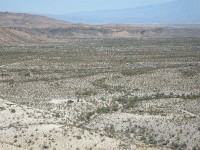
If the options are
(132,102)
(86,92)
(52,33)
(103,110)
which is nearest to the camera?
(103,110)

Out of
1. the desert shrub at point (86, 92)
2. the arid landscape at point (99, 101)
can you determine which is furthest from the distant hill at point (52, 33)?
the desert shrub at point (86, 92)

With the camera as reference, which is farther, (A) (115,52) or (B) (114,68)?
(A) (115,52)

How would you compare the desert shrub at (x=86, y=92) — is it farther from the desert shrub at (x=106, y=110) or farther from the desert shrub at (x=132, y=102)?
the desert shrub at (x=106, y=110)

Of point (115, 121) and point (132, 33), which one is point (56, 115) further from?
point (132, 33)

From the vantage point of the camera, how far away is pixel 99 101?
130ft

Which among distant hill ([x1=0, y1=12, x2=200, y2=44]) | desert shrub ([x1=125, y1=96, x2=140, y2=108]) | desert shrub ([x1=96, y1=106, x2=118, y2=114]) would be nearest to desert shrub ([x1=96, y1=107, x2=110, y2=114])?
desert shrub ([x1=96, y1=106, x2=118, y2=114])

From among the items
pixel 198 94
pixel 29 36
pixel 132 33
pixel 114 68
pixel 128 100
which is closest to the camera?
pixel 128 100

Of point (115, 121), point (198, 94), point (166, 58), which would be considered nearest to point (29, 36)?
point (166, 58)

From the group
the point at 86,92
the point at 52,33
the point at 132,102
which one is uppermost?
the point at 52,33

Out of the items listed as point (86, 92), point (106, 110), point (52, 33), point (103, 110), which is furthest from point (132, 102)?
point (52, 33)

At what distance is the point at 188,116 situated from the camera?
32.0 meters

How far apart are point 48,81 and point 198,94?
18197 mm

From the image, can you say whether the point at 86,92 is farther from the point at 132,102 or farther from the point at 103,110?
the point at 103,110

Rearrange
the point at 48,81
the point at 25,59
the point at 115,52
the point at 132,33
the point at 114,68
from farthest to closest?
the point at 132,33
the point at 115,52
the point at 25,59
the point at 114,68
the point at 48,81
